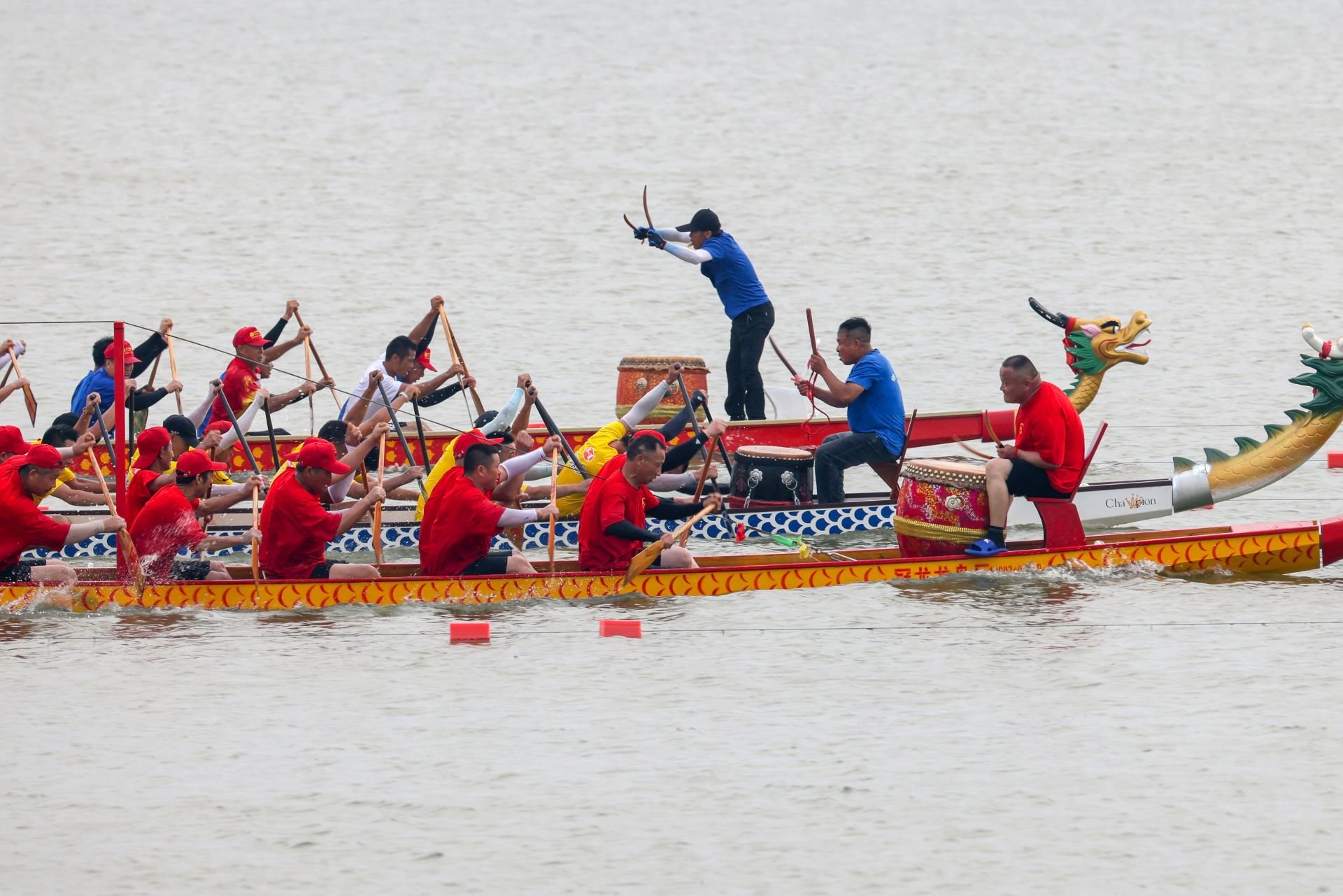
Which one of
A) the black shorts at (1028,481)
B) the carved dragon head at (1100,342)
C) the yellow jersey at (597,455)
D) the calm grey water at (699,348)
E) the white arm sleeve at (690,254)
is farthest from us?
the white arm sleeve at (690,254)

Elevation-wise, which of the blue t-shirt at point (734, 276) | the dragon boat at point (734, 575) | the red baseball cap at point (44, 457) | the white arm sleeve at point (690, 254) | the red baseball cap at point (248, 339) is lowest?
the dragon boat at point (734, 575)

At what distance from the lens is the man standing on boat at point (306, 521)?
1392 cm

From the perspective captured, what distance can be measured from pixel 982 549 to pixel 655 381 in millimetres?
5384

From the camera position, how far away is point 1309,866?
31.5 feet

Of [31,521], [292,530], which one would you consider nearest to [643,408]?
→ [292,530]

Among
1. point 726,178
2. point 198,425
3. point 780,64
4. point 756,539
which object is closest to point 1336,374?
point 756,539

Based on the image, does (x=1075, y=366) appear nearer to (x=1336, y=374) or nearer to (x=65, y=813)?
(x=1336, y=374)

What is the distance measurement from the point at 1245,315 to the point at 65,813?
2257 centimetres

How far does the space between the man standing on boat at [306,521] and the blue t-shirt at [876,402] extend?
15.1ft

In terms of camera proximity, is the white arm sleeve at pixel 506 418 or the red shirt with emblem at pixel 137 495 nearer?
the red shirt with emblem at pixel 137 495

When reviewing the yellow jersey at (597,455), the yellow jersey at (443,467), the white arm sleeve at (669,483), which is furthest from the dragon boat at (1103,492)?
the yellow jersey at (443,467)

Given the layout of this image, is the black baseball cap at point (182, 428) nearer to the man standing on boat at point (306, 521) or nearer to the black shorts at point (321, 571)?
the man standing on boat at point (306, 521)

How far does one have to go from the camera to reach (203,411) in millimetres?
18016

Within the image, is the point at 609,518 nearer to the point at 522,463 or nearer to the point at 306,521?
the point at 522,463
